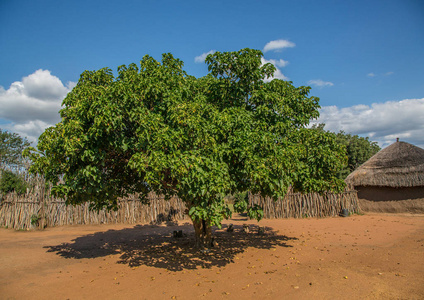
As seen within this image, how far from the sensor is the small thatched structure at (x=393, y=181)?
13.5 meters

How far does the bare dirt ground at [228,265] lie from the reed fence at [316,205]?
10.3ft

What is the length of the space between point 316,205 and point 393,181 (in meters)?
4.07

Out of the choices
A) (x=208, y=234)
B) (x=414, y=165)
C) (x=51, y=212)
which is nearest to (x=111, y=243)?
(x=208, y=234)

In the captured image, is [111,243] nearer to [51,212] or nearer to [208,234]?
[208,234]

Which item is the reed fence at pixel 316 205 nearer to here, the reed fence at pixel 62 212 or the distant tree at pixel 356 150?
the reed fence at pixel 62 212

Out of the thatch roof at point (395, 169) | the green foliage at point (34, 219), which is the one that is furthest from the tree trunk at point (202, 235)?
the thatch roof at point (395, 169)

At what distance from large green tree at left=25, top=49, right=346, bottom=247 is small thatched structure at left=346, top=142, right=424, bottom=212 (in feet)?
29.9

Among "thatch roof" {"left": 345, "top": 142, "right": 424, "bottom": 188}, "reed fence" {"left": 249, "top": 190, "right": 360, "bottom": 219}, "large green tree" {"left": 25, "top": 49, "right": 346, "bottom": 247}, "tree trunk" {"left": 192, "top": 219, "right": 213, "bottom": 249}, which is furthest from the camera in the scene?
"reed fence" {"left": 249, "top": 190, "right": 360, "bottom": 219}

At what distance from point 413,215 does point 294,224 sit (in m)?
6.00

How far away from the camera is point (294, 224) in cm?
1225

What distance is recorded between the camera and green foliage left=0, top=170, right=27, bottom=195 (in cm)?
1438

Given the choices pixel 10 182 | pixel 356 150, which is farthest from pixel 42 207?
pixel 356 150

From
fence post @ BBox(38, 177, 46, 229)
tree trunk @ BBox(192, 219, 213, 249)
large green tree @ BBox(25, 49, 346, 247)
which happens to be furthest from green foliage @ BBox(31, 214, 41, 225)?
tree trunk @ BBox(192, 219, 213, 249)

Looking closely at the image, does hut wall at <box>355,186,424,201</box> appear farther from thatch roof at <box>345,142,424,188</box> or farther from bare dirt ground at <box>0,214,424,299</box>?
bare dirt ground at <box>0,214,424,299</box>
